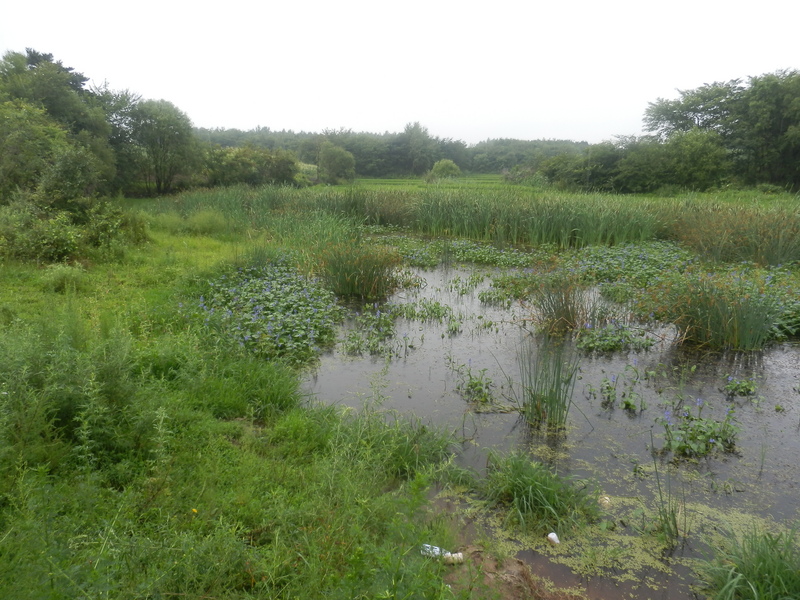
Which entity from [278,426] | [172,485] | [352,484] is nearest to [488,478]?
[352,484]

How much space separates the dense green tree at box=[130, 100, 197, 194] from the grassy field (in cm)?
1732

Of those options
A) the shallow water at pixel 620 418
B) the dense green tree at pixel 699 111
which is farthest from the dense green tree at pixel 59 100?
the dense green tree at pixel 699 111

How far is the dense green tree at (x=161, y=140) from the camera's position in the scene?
→ 22.6 meters

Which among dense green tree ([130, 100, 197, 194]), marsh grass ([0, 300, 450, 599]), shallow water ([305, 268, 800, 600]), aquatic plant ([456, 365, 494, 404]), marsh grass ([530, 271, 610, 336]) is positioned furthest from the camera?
dense green tree ([130, 100, 197, 194])

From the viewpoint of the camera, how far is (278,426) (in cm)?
360

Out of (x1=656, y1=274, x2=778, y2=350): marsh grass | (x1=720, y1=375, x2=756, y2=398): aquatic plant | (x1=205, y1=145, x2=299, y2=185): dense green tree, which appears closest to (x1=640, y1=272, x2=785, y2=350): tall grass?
(x1=656, y1=274, x2=778, y2=350): marsh grass

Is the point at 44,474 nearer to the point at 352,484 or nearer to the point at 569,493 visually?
the point at 352,484

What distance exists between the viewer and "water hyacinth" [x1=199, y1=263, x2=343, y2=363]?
5.27 meters

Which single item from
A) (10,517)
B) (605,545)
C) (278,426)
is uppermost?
(10,517)

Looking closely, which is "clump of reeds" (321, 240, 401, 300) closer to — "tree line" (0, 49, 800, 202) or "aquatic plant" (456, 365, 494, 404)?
"aquatic plant" (456, 365, 494, 404)

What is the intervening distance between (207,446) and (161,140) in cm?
2329

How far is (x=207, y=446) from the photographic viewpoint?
10.5 ft

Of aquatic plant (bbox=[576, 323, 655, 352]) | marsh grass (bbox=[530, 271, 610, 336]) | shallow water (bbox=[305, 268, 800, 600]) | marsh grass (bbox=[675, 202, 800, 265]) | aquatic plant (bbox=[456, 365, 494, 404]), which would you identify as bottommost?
shallow water (bbox=[305, 268, 800, 600])

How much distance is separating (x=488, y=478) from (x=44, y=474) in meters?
2.44
